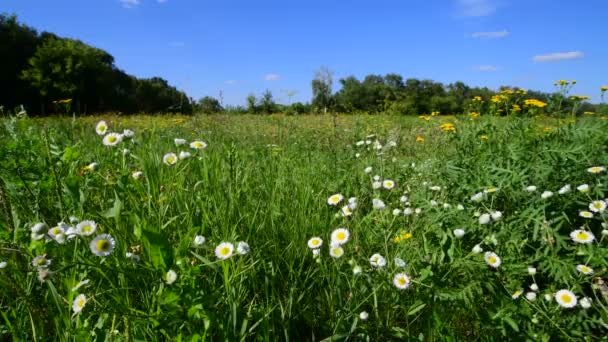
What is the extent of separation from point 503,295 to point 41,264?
1.54m

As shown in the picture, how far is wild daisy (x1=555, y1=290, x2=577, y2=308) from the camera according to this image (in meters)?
1.20

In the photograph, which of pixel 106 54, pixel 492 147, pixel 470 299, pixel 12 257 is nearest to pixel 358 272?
pixel 470 299

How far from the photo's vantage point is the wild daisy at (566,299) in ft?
3.95

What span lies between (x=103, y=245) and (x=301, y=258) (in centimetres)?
78

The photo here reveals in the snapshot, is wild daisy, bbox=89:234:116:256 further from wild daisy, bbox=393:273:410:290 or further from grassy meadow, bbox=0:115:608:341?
wild daisy, bbox=393:273:410:290

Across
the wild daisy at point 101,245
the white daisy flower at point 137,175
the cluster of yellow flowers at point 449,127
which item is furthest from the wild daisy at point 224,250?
the cluster of yellow flowers at point 449,127

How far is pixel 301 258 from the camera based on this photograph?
1595mm

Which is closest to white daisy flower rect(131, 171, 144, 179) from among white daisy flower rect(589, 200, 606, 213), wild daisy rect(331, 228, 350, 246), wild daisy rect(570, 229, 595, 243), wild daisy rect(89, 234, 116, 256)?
wild daisy rect(89, 234, 116, 256)

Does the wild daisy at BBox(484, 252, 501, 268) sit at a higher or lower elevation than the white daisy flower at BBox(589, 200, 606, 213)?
lower

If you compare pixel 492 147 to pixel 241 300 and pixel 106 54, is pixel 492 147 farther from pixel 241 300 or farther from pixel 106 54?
pixel 106 54

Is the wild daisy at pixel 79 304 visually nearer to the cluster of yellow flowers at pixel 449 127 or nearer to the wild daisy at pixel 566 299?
the wild daisy at pixel 566 299

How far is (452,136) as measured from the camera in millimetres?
2584

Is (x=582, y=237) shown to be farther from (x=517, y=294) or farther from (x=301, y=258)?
(x=301, y=258)

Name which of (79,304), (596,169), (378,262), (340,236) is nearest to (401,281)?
(378,262)
